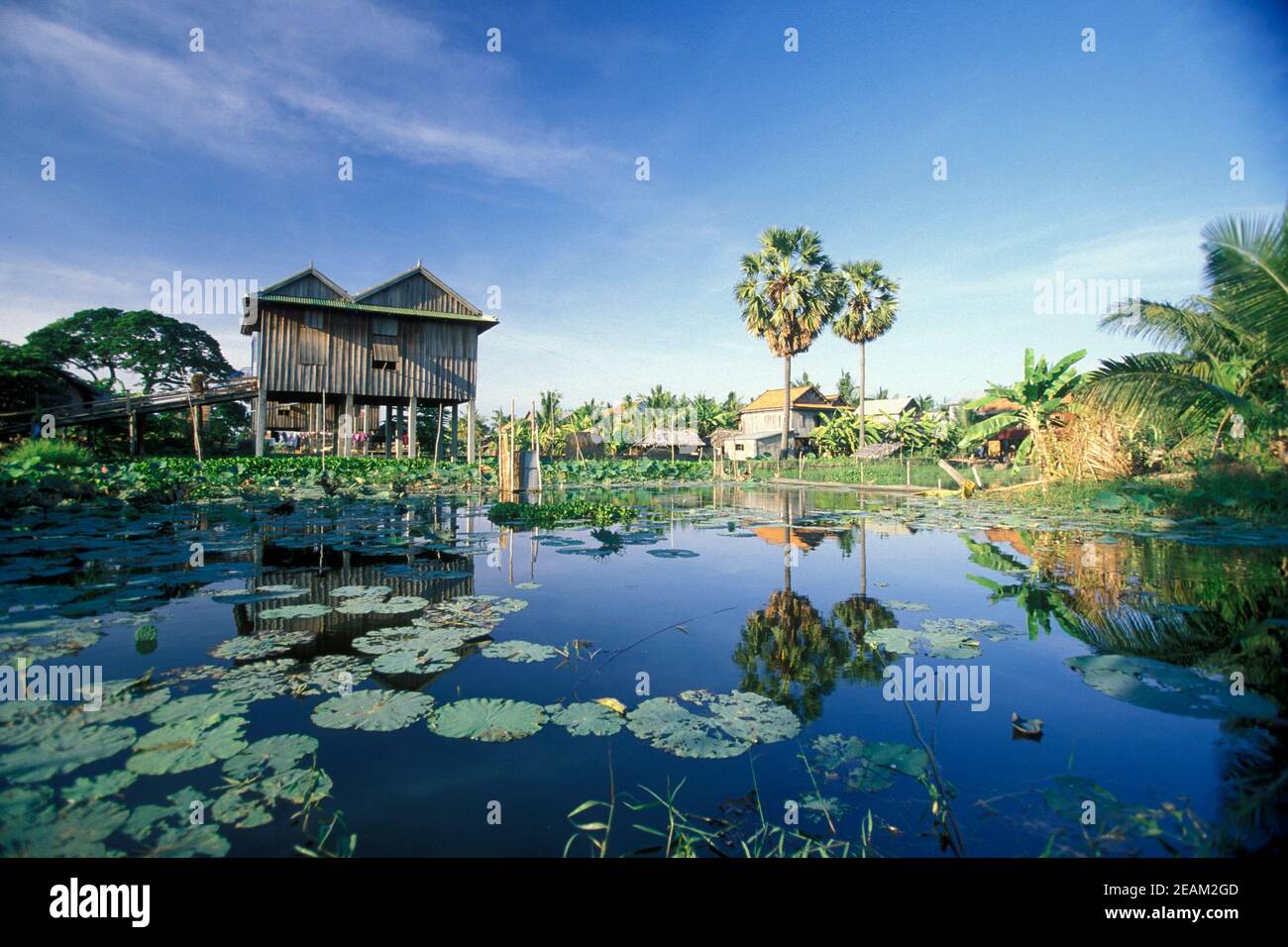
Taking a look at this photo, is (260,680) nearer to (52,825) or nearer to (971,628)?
(52,825)

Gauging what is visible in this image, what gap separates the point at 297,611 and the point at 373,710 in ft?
7.98

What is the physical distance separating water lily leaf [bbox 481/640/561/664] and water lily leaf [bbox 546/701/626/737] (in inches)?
32.0

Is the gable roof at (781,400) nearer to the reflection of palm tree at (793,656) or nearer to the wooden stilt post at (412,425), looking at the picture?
the wooden stilt post at (412,425)

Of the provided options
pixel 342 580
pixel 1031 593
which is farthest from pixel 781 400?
pixel 342 580

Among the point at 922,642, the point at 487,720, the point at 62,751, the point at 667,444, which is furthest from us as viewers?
the point at 667,444

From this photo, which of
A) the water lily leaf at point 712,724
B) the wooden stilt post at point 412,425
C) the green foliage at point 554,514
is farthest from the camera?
the wooden stilt post at point 412,425

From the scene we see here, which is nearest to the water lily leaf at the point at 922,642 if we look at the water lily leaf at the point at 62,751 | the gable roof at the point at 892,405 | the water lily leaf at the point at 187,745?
the water lily leaf at the point at 187,745

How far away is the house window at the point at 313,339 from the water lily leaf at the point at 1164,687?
1010 inches

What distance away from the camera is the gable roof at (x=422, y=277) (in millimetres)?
22766

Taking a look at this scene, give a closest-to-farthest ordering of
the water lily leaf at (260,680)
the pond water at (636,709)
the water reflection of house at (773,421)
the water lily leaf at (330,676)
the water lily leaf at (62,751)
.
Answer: the pond water at (636,709) < the water lily leaf at (62,751) < the water lily leaf at (260,680) < the water lily leaf at (330,676) < the water reflection of house at (773,421)

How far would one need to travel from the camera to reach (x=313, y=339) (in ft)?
74.0
